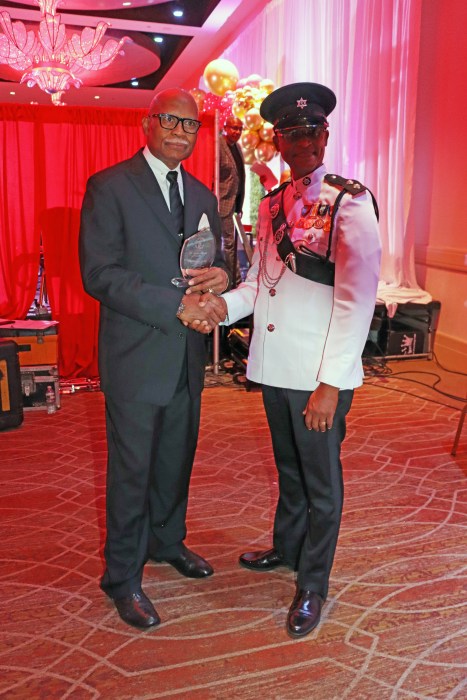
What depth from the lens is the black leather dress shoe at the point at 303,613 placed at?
1.98 meters

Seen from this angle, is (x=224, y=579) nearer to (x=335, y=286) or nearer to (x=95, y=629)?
(x=95, y=629)

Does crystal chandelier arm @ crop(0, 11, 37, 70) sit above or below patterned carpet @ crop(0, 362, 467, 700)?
above

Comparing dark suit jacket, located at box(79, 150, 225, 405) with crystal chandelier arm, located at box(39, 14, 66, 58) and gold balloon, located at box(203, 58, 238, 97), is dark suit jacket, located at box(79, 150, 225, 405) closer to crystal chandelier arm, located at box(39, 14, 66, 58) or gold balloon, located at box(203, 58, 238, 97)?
gold balloon, located at box(203, 58, 238, 97)

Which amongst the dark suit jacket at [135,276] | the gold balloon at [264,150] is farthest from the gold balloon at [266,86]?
the dark suit jacket at [135,276]

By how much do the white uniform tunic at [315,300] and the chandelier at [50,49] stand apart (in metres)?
6.21

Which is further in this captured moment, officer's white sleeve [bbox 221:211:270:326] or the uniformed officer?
officer's white sleeve [bbox 221:211:270:326]

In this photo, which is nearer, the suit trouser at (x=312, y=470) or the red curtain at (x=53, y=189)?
the suit trouser at (x=312, y=470)

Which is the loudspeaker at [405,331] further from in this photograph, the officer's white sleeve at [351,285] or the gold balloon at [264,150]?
the officer's white sleeve at [351,285]

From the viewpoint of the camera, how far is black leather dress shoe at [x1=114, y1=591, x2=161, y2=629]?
2.01 metres

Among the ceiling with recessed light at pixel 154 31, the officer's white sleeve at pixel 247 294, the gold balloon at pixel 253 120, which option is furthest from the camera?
the ceiling with recessed light at pixel 154 31

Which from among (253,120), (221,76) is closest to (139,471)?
(253,120)

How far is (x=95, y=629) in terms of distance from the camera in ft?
6.64

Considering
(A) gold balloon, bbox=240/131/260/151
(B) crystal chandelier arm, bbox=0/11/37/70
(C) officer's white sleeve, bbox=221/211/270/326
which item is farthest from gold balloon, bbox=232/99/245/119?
(C) officer's white sleeve, bbox=221/211/270/326

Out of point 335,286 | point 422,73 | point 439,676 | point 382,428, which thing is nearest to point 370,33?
point 422,73
